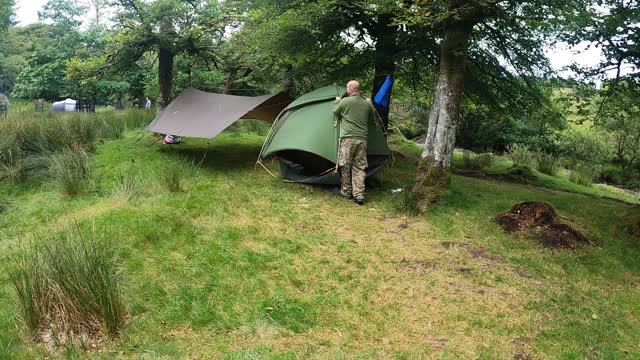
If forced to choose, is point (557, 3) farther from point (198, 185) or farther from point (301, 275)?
point (198, 185)

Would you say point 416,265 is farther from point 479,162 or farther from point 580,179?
point 580,179

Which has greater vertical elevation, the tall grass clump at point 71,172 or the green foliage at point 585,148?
the green foliage at point 585,148

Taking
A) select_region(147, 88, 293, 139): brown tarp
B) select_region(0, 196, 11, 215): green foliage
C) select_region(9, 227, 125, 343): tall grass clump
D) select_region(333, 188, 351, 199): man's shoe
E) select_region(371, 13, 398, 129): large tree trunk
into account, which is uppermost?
select_region(371, 13, 398, 129): large tree trunk

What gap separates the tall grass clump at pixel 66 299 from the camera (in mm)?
3396

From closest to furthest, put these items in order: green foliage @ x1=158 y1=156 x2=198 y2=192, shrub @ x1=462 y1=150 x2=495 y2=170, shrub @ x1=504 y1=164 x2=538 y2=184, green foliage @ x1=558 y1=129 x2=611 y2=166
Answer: green foliage @ x1=158 y1=156 x2=198 y2=192
shrub @ x1=504 y1=164 x2=538 y2=184
shrub @ x1=462 y1=150 x2=495 y2=170
green foliage @ x1=558 y1=129 x2=611 y2=166

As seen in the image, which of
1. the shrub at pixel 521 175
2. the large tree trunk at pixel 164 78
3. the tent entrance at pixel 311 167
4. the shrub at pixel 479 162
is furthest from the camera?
the large tree trunk at pixel 164 78

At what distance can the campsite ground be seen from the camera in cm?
339

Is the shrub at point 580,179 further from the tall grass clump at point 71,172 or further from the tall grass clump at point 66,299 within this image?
the tall grass clump at point 66,299

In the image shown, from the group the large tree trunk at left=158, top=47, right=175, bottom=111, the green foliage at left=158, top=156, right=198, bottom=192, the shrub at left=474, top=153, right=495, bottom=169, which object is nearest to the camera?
the green foliage at left=158, top=156, right=198, bottom=192

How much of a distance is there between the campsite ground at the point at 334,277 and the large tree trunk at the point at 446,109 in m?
0.47

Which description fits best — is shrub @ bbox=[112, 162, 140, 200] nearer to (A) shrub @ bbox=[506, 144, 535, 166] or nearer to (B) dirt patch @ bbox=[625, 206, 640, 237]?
(B) dirt patch @ bbox=[625, 206, 640, 237]

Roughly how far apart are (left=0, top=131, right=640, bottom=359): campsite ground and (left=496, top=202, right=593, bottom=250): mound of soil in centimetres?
17

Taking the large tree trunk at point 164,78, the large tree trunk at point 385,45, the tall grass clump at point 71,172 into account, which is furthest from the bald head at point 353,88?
the large tree trunk at point 164,78

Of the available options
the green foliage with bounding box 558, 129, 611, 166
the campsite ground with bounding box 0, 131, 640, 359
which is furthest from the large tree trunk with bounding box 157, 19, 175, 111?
the green foliage with bounding box 558, 129, 611, 166
